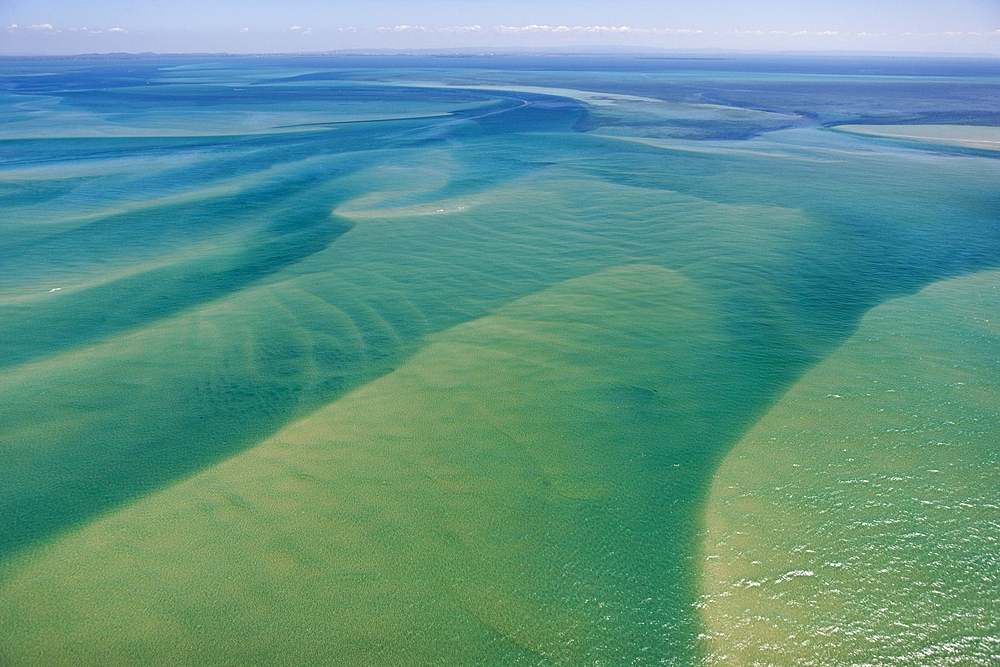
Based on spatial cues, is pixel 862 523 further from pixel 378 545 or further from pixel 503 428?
pixel 378 545

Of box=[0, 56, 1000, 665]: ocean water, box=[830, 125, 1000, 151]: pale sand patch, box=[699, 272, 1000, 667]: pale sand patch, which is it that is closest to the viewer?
box=[699, 272, 1000, 667]: pale sand patch

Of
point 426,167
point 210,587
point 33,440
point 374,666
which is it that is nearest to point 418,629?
point 374,666

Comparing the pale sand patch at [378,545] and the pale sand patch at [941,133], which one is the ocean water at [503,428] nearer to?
the pale sand patch at [378,545]

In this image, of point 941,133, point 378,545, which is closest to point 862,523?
point 378,545

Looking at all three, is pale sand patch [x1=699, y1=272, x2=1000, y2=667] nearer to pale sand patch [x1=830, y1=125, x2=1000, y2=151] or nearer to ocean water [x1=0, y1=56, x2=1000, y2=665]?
ocean water [x1=0, y1=56, x2=1000, y2=665]

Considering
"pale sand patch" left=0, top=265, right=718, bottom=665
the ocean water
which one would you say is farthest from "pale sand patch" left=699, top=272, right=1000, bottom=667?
"pale sand patch" left=0, top=265, right=718, bottom=665

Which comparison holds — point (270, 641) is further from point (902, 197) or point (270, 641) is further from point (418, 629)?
point (902, 197)
